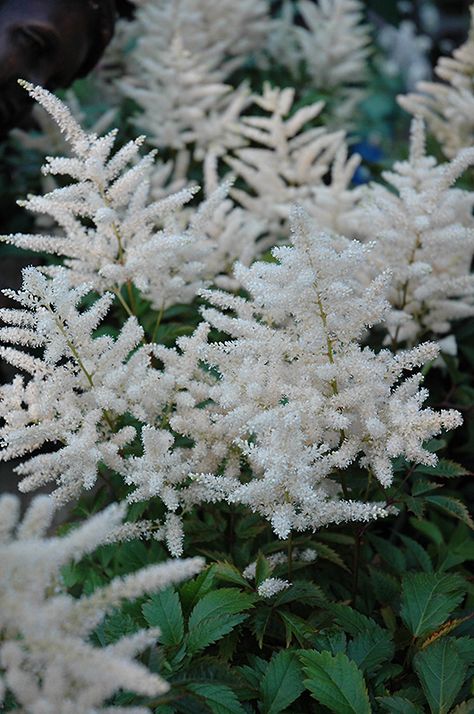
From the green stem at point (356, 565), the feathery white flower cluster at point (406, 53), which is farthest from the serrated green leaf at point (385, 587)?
the feathery white flower cluster at point (406, 53)

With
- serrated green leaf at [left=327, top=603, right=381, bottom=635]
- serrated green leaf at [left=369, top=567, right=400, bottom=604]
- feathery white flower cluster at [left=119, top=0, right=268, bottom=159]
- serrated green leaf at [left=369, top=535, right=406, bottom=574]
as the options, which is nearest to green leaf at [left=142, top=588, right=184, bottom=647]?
serrated green leaf at [left=327, top=603, right=381, bottom=635]

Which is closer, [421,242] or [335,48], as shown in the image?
[421,242]

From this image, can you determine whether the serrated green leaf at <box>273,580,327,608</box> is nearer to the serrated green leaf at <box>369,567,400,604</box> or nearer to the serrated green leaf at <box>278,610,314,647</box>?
the serrated green leaf at <box>278,610,314,647</box>

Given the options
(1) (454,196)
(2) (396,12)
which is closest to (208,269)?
(1) (454,196)

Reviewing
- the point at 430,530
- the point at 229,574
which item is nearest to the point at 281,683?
the point at 229,574

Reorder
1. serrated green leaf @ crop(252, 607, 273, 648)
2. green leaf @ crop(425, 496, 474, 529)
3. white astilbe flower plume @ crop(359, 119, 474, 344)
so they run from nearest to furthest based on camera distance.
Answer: serrated green leaf @ crop(252, 607, 273, 648), green leaf @ crop(425, 496, 474, 529), white astilbe flower plume @ crop(359, 119, 474, 344)

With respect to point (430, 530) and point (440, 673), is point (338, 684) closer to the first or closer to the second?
point (440, 673)
